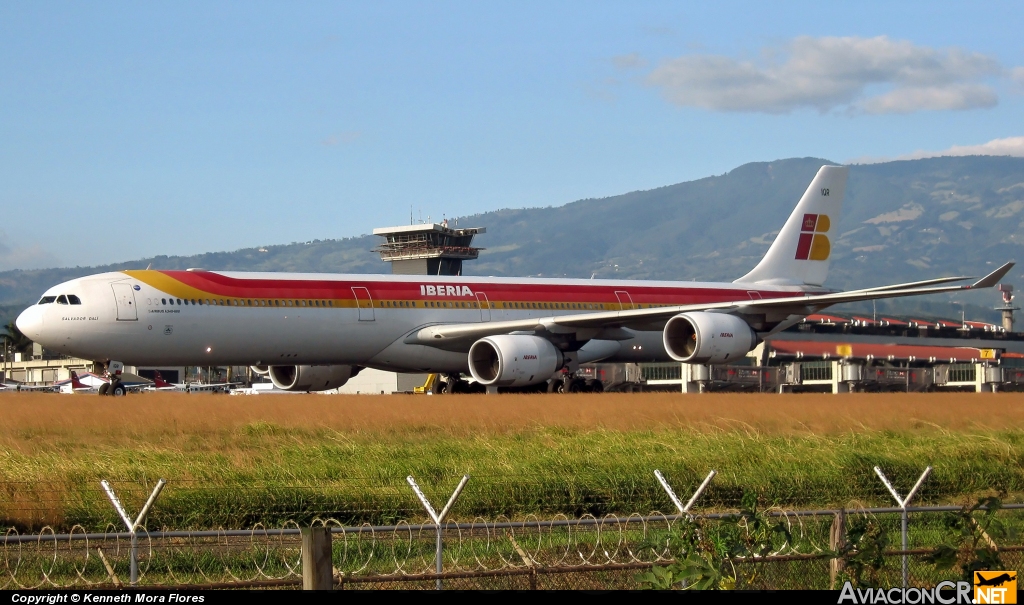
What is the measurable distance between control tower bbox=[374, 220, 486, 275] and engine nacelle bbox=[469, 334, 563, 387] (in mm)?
72003

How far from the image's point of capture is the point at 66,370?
9962cm

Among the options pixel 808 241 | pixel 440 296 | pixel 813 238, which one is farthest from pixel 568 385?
pixel 813 238

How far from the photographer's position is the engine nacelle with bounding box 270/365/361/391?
32.3 meters

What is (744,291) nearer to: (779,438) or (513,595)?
(779,438)

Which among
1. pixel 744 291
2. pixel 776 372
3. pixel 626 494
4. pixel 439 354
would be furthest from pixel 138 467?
pixel 776 372

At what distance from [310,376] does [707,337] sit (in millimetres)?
11054

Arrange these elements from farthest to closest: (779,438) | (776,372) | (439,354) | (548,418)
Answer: (776,372) → (439,354) → (548,418) → (779,438)

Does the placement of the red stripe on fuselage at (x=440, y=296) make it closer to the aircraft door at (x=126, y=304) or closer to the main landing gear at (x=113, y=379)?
the aircraft door at (x=126, y=304)

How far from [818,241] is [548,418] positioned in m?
21.1

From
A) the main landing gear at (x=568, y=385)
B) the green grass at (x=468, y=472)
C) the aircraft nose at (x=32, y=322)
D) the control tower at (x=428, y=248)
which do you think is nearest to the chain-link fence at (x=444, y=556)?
the green grass at (x=468, y=472)

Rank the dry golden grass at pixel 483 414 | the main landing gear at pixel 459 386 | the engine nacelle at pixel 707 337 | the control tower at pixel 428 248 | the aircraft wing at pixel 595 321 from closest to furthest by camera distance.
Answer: the dry golden grass at pixel 483 414 < the engine nacelle at pixel 707 337 < the aircraft wing at pixel 595 321 < the main landing gear at pixel 459 386 < the control tower at pixel 428 248

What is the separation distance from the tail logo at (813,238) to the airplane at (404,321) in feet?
9.05

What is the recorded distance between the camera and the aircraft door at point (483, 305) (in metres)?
31.7

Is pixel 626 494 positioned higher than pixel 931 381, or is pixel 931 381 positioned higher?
pixel 626 494
